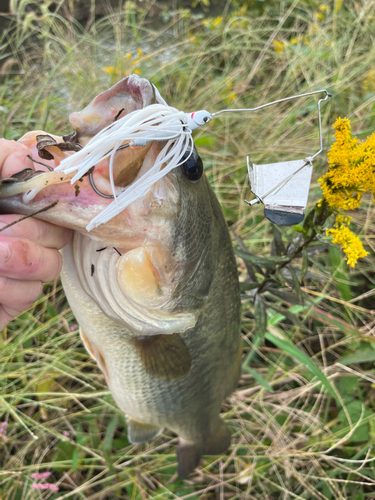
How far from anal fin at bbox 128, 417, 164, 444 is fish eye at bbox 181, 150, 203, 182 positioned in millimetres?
1095

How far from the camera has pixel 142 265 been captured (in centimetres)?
73

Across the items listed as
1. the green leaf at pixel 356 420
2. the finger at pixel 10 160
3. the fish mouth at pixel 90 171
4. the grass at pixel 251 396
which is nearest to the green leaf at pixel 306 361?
the grass at pixel 251 396

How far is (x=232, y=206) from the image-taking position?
243 centimetres

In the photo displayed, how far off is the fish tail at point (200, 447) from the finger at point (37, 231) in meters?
1.13

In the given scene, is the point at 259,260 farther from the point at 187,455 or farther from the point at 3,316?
the point at 187,455

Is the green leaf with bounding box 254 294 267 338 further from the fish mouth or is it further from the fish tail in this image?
the fish mouth

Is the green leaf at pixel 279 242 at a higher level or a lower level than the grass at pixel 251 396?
higher

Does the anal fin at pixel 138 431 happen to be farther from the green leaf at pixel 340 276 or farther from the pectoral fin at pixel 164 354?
the green leaf at pixel 340 276

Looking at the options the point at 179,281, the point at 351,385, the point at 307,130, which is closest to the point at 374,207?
the point at 307,130

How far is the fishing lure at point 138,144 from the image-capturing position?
0.62 meters

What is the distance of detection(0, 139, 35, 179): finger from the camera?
0.70 m

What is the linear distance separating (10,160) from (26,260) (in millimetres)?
204

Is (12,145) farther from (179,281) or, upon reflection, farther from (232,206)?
(232,206)

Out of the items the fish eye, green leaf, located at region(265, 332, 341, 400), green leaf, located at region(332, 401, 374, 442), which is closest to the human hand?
the fish eye
